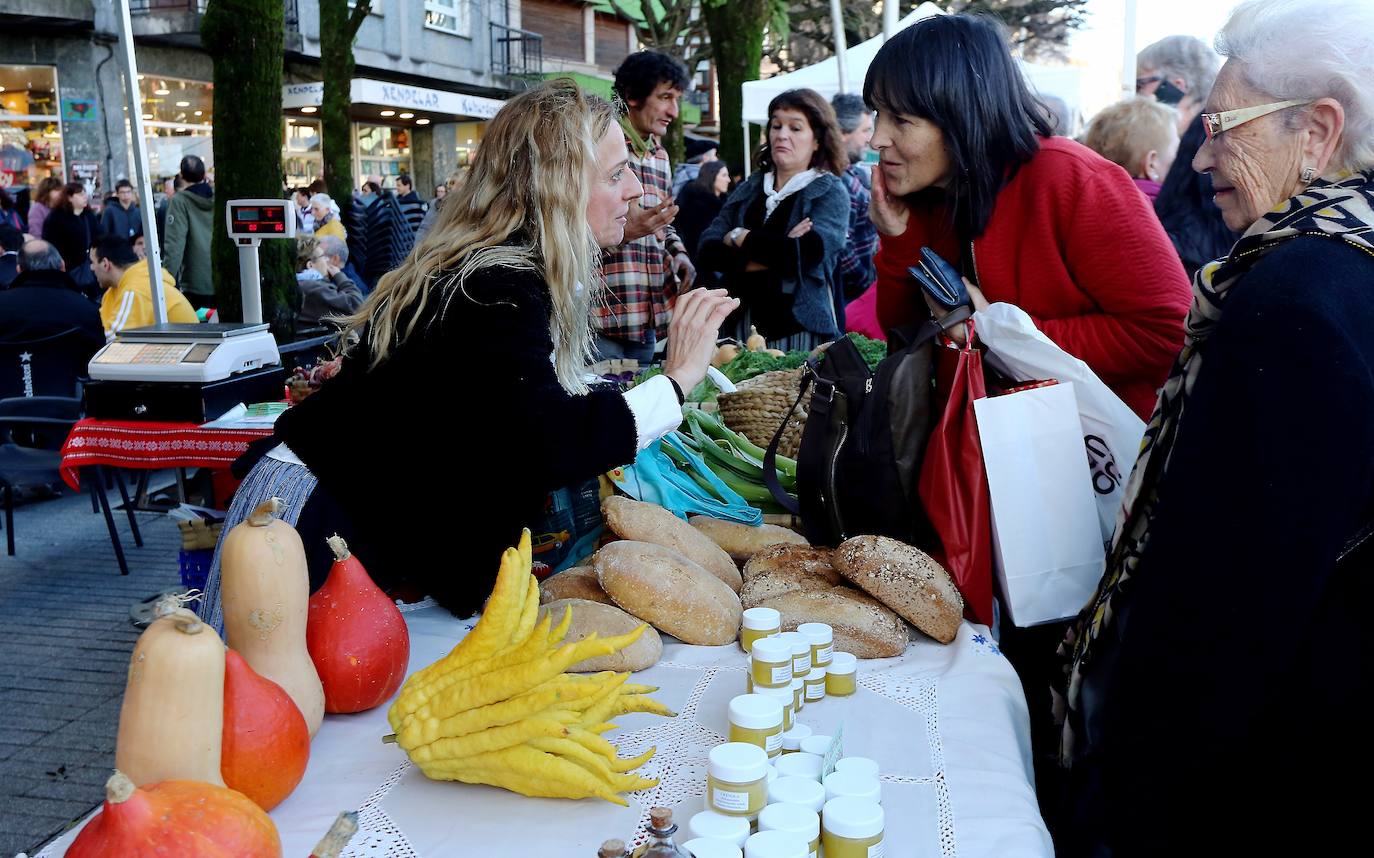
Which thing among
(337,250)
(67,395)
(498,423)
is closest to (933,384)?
(498,423)

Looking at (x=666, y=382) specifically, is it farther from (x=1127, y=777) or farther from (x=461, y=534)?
(x=1127, y=777)

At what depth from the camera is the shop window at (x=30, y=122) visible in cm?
1599

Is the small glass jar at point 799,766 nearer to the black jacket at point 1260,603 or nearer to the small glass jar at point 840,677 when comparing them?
the small glass jar at point 840,677

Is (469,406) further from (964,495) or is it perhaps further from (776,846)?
(776,846)

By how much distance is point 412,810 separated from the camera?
1356 mm

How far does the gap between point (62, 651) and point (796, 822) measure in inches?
159

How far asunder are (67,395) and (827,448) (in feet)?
16.1

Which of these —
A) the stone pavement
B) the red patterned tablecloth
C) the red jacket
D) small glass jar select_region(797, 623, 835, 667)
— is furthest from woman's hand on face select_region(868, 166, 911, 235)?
the stone pavement

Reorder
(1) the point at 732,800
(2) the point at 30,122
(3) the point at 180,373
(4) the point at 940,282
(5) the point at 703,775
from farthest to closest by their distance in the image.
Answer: (2) the point at 30,122
(3) the point at 180,373
(4) the point at 940,282
(5) the point at 703,775
(1) the point at 732,800

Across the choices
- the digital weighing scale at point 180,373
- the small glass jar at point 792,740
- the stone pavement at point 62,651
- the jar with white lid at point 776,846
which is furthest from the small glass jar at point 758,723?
the digital weighing scale at point 180,373

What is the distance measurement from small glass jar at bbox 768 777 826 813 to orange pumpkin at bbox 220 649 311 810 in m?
0.62

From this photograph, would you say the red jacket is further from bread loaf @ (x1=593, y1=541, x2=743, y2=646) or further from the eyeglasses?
bread loaf @ (x1=593, y1=541, x2=743, y2=646)

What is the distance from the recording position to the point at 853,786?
128 centimetres

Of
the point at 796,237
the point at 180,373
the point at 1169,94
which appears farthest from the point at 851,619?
the point at 1169,94
